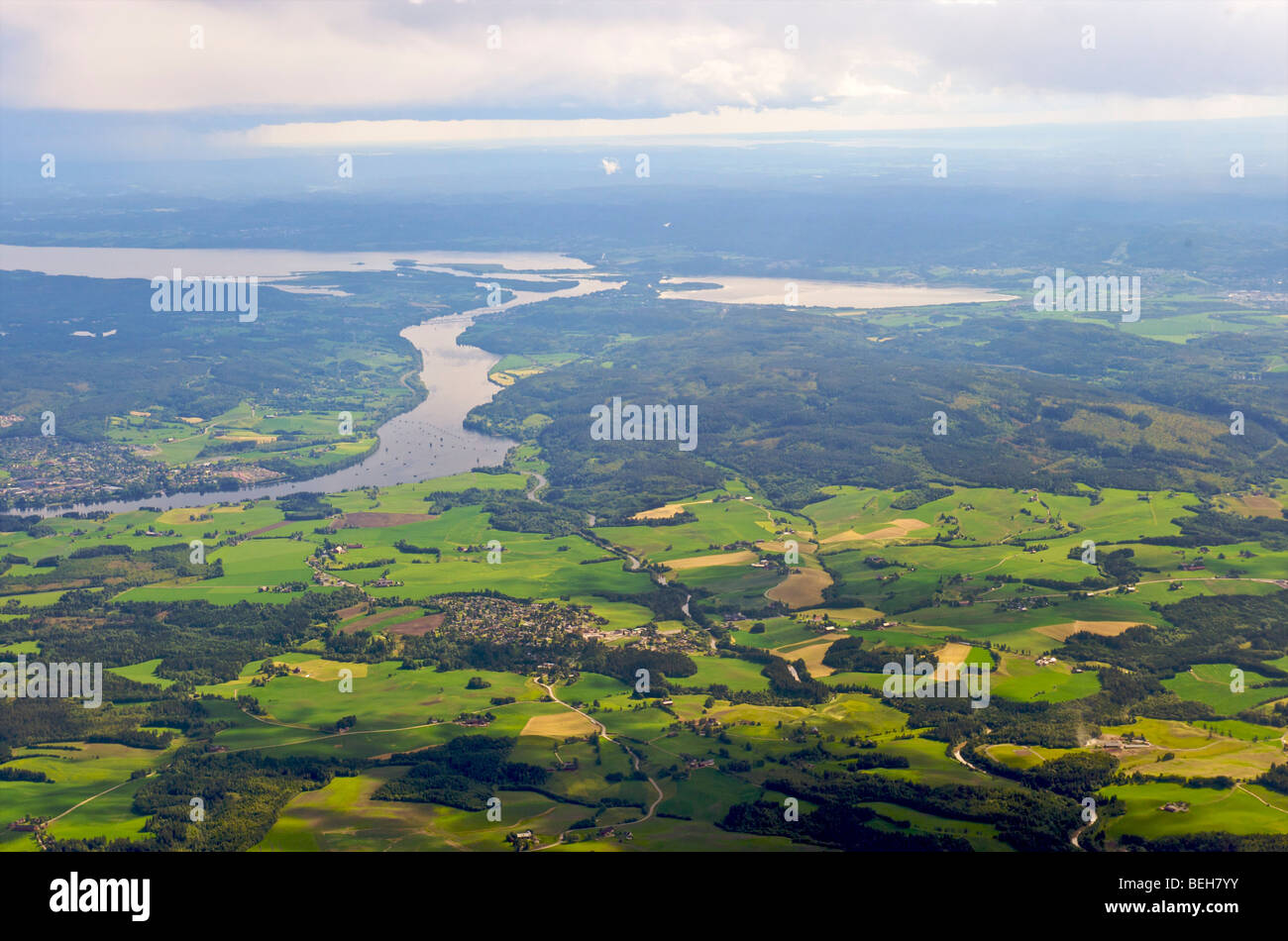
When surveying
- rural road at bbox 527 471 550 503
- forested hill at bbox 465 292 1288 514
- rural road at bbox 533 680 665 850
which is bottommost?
rural road at bbox 533 680 665 850

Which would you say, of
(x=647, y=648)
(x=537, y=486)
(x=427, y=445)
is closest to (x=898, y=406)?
(x=537, y=486)

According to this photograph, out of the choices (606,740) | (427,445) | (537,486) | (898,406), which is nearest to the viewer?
(606,740)

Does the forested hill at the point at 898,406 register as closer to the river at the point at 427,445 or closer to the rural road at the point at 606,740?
the river at the point at 427,445

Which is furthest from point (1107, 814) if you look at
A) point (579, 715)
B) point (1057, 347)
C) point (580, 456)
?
point (1057, 347)

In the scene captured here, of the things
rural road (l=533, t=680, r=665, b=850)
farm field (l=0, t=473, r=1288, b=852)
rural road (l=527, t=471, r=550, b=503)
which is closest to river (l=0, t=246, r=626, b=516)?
rural road (l=527, t=471, r=550, b=503)

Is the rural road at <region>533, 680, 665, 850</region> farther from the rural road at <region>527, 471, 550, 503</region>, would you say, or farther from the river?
the river

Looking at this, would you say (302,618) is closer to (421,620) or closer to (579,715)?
(421,620)

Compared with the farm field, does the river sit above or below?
above

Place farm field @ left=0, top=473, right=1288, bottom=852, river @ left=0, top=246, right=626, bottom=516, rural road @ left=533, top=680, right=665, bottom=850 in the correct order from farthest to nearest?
1. river @ left=0, top=246, right=626, bottom=516
2. farm field @ left=0, top=473, right=1288, bottom=852
3. rural road @ left=533, top=680, right=665, bottom=850

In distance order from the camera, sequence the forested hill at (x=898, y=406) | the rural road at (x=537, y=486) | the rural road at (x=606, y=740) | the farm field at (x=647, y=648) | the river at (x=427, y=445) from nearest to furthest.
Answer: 1. the rural road at (x=606, y=740)
2. the farm field at (x=647, y=648)
3. the rural road at (x=537, y=486)
4. the river at (x=427, y=445)
5. the forested hill at (x=898, y=406)

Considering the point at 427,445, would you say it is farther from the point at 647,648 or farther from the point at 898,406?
the point at 647,648

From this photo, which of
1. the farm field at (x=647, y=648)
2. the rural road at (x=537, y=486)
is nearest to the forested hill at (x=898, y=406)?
the rural road at (x=537, y=486)
